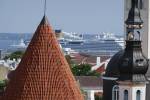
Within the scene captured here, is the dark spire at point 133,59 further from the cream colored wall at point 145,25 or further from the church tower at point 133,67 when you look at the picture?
the cream colored wall at point 145,25

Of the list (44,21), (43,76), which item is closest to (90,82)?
(44,21)

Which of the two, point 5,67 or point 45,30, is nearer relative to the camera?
point 45,30

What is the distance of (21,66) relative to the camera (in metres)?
16.5

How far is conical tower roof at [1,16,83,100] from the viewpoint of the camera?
16.1 m

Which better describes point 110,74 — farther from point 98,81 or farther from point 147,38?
point 98,81

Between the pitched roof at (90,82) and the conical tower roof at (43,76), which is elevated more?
the conical tower roof at (43,76)

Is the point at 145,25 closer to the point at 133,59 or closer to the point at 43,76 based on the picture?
the point at 133,59

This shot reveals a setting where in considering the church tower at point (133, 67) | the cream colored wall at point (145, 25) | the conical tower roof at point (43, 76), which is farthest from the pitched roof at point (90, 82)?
the conical tower roof at point (43, 76)

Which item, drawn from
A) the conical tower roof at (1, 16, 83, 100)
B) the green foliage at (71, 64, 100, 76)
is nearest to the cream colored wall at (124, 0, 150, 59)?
the green foliage at (71, 64, 100, 76)

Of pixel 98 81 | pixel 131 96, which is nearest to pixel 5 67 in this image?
pixel 98 81

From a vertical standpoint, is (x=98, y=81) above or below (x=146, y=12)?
below

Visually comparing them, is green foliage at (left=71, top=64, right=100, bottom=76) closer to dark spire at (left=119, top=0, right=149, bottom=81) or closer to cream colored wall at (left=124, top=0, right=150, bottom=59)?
cream colored wall at (left=124, top=0, right=150, bottom=59)

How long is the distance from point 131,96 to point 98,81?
47783 mm

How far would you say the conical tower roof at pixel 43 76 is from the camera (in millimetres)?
16078
